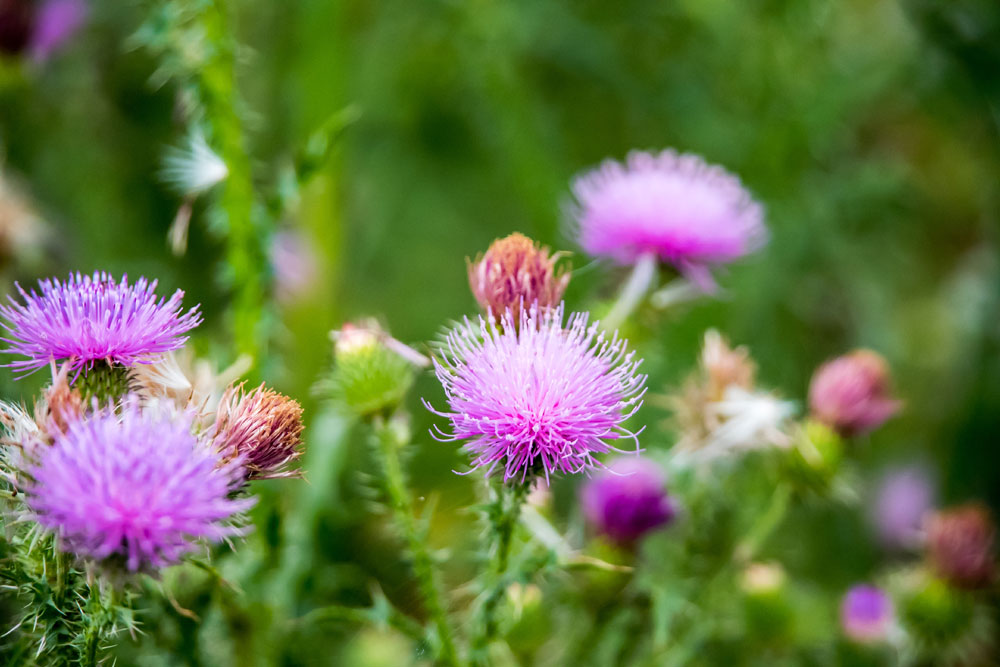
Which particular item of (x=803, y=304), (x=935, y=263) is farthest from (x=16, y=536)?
(x=935, y=263)

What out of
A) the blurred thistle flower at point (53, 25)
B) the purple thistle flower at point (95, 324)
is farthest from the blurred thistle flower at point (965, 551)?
the blurred thistle flower at point (53, 25)

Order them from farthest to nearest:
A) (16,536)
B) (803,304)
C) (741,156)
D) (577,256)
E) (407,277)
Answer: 1. (407,277)
2. (803,304)
3. (741,156)
4. (577,256)
5. (16,536)

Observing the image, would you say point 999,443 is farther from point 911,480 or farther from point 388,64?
point 388,64

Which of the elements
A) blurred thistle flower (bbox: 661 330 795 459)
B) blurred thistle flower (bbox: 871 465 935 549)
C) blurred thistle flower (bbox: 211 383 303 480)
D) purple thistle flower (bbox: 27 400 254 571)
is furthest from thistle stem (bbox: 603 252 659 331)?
blurred thistle flower (bbox: 871 465 935 549)

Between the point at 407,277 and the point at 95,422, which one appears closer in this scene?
the point at 95,422

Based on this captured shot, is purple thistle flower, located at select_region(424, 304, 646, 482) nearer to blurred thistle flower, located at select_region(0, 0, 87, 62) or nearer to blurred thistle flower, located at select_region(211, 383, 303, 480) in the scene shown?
blurred thistle flower, located at select_region(211, 383, 303, 480)

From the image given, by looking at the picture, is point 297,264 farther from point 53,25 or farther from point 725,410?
point 725,410

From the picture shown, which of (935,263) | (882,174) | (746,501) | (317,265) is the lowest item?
(746,501)
